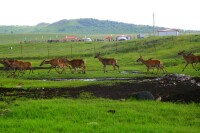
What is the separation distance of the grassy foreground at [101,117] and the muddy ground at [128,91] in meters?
1.96

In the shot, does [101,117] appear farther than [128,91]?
No

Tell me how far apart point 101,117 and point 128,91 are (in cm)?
921

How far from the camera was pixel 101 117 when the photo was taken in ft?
50.5

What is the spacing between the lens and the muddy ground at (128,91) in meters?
20.3

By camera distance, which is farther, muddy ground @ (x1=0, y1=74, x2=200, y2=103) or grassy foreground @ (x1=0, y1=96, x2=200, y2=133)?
muddy ground @ (x1=0, y1=74, x2=200, y2=103)

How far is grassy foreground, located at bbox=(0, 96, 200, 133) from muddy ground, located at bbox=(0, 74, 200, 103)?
1962mm

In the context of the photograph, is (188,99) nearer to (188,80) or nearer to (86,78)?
(188,80)

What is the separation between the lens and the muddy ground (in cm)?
2029

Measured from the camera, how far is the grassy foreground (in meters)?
13.3

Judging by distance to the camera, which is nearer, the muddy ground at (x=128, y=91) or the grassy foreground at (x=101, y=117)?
the grassy foreground at (x=101, y=117)

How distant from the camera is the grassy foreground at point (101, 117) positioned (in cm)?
1332

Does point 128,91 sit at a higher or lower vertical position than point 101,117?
lower

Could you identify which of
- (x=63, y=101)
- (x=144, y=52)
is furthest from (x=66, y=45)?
(x=63, y=101)

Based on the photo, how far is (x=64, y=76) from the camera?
35.6 meters
